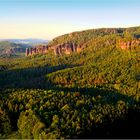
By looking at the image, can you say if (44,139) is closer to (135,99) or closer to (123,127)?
(123,127)

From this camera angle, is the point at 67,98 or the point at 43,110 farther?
the point at 67,98

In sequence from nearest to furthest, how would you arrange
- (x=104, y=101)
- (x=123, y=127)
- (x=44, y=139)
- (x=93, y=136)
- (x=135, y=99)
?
1. (x=44, y=139)
2. (x=93, y=136)
3. (x=123, y=127)
4. (x=104, y=101)
5. (x=135, y=99)

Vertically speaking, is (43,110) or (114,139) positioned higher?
(43,110)

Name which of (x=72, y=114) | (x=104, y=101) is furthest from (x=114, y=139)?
(x=104, y=101)

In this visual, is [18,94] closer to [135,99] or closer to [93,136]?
[93,136]

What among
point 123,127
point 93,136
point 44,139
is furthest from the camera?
point 123,127

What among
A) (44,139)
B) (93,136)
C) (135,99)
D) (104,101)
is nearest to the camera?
(44,139)

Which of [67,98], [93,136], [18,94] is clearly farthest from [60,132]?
[18,94]

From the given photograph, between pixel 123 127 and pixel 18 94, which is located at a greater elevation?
pixel 18 94

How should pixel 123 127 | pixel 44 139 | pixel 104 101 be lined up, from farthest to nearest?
pixel 104 101 → pixel 123 127 → pixel 44 139
